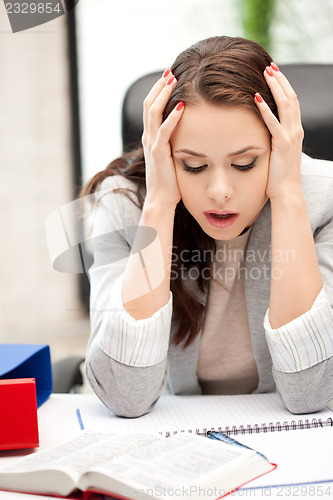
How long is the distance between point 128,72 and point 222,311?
68.4 inches

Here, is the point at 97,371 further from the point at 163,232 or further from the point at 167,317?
the point at 163,232

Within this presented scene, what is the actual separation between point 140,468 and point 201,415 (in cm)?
30

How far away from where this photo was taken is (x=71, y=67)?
8.69 feet

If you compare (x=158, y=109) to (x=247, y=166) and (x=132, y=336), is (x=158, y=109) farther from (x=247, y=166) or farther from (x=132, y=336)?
(x=132, y=336)

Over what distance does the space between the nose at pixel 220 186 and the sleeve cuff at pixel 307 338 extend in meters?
0.23

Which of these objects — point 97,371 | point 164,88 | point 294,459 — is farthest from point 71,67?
point 294,459

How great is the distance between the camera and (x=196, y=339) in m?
1.18

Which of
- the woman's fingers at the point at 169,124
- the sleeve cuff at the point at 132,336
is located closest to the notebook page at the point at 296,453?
the sleeve cuff at the point at 132,336

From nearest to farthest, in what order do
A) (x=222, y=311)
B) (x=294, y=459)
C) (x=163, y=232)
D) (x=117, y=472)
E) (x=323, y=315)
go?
(x=117, y=472) → (x=294, y=459) → (x=323, y=315) → (x=163, y=232) → (x=222, y=311)

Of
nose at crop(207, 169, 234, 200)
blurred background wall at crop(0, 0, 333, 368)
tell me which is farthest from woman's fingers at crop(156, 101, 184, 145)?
blurred background wall at crop(0, 0, 333, 368)

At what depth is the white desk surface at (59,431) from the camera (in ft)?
2.26

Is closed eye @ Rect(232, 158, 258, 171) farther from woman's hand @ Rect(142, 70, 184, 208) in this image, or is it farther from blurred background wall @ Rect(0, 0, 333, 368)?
blurred background wall @ Rect(0, 0, 333, 368)

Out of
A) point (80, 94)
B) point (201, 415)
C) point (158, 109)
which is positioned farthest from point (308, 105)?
point (80, 94)

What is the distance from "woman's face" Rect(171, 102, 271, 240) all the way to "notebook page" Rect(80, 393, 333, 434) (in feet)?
0.92
